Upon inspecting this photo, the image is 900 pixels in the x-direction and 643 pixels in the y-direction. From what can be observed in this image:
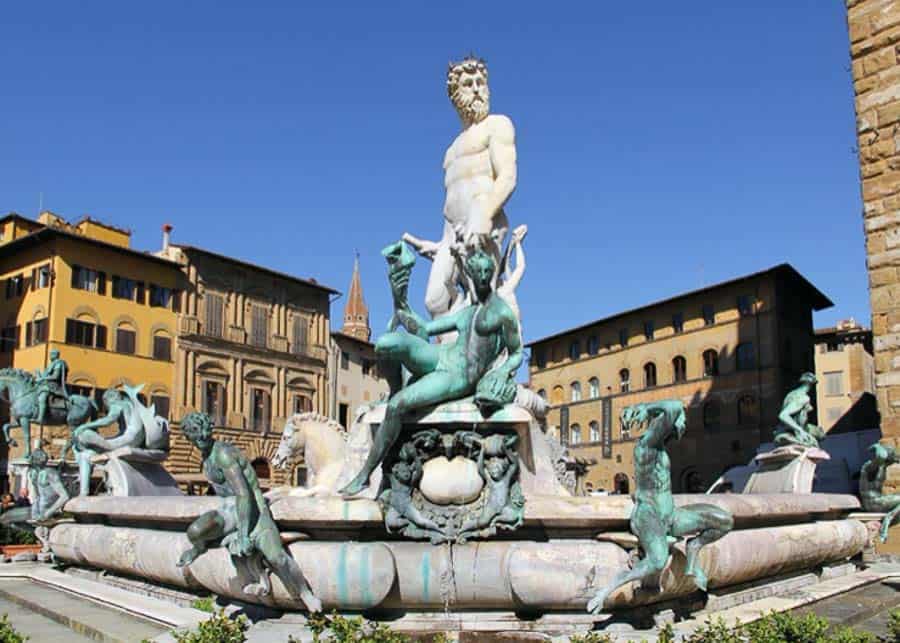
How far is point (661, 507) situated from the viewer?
5125 millimetres

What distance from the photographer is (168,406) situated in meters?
44.7

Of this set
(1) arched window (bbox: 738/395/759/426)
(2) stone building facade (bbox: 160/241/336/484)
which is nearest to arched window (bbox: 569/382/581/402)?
(1) arched window (bbox: 738/395/759/426)

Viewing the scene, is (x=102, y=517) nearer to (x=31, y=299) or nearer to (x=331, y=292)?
(x=31, y=299)

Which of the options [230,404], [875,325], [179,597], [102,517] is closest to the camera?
[179,597]

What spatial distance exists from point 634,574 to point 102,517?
17.6 ft

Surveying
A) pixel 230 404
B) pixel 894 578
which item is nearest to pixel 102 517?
pixel 894 578

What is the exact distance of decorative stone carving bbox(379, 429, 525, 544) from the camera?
5289mm

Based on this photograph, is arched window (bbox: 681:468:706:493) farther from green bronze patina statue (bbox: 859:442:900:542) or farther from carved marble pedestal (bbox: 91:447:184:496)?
carved marble pedestal (bbox: 91:447:184:496)

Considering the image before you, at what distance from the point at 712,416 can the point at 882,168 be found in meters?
36.7

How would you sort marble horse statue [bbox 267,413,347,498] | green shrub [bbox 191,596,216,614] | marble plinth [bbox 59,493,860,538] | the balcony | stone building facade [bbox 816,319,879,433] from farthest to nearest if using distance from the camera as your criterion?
stone building facade [bbox 816,319,879,433] → the balcony → marble horse statue [bbox 267,413,347,498] → green shrub [bbox 191,596,216,614] → marble plinth [bbox 59,493,860,538]

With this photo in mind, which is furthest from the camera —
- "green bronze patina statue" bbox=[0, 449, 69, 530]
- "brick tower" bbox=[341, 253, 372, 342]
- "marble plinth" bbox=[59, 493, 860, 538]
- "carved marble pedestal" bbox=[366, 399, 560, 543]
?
"brick tower" bbox=[341, 253, 372, 342]

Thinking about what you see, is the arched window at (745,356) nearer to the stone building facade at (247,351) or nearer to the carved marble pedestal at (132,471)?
the stone building facade at (247,351)

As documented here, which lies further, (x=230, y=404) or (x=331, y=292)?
(x=331, y=292)

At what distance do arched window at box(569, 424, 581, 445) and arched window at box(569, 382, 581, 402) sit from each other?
1.76m
